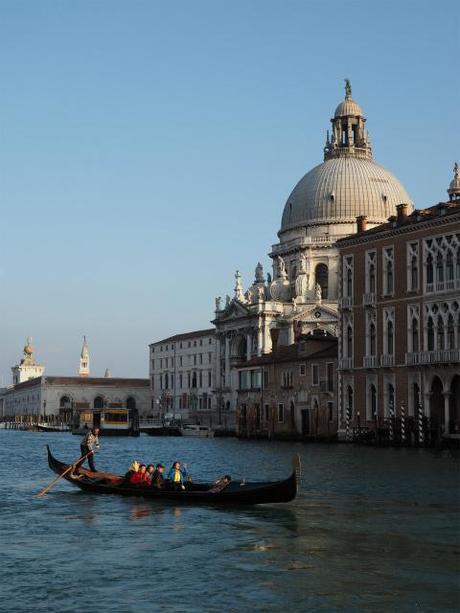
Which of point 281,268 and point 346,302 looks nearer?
point 346,302

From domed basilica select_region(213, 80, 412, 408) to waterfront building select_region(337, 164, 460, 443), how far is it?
40455 millimetres

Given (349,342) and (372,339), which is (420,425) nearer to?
(372,339)

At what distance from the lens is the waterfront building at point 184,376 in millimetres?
128625

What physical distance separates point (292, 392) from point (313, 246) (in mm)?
40032

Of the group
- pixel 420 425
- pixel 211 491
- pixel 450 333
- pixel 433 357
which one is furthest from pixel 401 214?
pixel 211 491

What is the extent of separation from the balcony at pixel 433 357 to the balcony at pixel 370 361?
122 inches

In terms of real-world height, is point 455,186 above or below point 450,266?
above

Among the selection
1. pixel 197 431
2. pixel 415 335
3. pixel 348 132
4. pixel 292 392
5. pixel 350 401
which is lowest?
pixel 197 431

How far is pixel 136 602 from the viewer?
16.3m

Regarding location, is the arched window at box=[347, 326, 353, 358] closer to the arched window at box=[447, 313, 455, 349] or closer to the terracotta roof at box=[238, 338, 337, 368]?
the terracotta roof at box=[238, 338, 337, 368]

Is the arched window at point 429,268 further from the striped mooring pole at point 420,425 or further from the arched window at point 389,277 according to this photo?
the striped mooring pole at point 420,425

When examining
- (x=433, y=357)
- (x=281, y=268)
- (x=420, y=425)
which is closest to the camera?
(x=420, y=425)

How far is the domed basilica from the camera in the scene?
360 feet

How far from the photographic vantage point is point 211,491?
1073 inches
